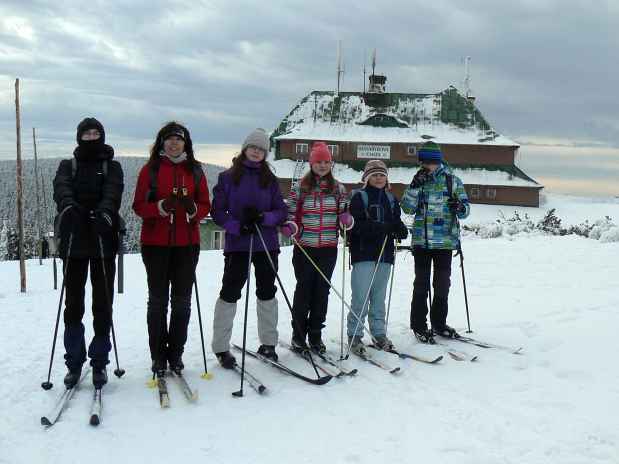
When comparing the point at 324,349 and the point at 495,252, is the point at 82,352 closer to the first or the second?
the point at 324,349

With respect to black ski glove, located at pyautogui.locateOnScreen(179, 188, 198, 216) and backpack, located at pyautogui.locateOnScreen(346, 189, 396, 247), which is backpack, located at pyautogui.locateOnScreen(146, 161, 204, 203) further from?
backpack, located at pyautogui.locateOnScreen(346, 189, 396, 247)

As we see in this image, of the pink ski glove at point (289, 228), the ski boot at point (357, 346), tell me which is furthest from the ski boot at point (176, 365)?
the ski boot at point (357, 346)

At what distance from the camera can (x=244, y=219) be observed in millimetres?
4852

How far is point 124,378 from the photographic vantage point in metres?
4.89

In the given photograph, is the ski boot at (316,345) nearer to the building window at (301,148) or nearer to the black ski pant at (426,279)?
the black ski pant at (426,279)

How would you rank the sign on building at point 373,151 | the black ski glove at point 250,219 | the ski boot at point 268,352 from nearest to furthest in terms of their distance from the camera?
the black ski glove at point 250,219 < the ski boot at point 268,352 < the sign on building at point 373,151

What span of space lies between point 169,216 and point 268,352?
1.58 metres

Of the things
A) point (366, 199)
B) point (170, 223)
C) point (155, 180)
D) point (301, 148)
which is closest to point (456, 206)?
point (366, 199)

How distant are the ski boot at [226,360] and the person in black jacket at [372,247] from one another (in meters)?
1.19

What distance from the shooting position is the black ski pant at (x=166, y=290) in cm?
A: 472

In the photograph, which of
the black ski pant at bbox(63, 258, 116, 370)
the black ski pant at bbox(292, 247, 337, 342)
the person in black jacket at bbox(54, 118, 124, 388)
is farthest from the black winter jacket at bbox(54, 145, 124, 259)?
the black ski pant at bbox(292, 247, 337, 342)

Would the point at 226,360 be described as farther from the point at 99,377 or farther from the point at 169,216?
the point at 169,216

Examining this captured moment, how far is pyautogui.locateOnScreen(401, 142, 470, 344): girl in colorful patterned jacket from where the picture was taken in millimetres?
5938

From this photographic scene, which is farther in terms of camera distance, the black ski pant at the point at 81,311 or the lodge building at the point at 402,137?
the lodge building at the point at 402,137
